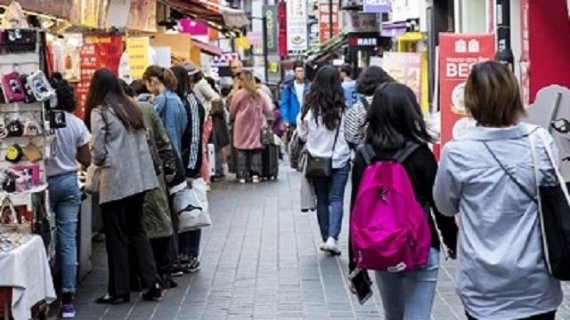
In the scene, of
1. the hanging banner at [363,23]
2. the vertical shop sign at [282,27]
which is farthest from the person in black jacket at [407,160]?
the vertical shop sign at [282,27]

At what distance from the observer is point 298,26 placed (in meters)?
53.0

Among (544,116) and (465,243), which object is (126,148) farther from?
(465,243)

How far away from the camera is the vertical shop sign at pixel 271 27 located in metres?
57.7

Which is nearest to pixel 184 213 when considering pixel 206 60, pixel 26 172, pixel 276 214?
pixel 26 172

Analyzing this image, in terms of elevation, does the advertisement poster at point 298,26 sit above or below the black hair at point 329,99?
above

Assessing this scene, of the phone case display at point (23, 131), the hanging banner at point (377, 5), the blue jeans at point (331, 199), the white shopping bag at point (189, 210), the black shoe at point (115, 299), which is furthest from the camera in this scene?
the hanging banner at point (377, 5)

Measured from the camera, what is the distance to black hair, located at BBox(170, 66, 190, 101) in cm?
1075

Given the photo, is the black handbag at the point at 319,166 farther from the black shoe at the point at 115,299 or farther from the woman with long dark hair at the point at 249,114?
the woman with long dark hair at the point at 249,114

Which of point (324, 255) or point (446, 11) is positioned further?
point (446, 11)

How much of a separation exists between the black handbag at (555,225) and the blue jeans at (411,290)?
48.8 inches

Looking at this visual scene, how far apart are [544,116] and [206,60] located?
2733 centimetres

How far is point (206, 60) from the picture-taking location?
1385 inches

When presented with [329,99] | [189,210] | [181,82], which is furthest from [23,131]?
[329,99]

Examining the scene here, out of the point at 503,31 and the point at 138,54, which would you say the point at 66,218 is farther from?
the point at 138,54
